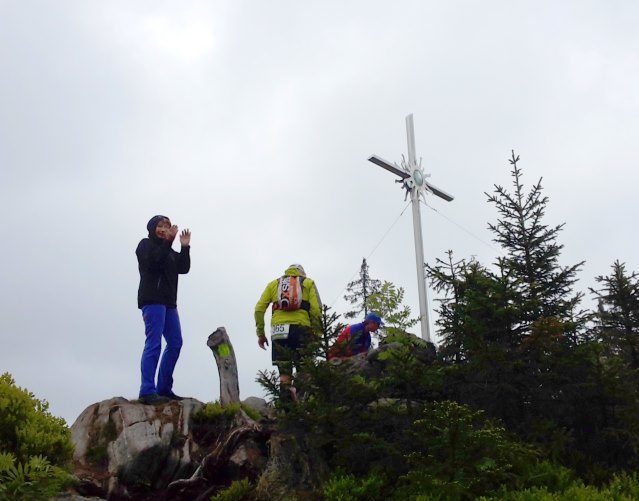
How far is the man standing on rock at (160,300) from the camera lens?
1121cm

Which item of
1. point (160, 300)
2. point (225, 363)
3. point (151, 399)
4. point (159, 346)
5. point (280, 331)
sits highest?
point (160, 300)

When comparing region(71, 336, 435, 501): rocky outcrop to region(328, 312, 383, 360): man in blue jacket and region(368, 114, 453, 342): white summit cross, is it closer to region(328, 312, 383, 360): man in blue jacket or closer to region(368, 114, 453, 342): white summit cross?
region(328, 312, 383, 360): man in blue jacket

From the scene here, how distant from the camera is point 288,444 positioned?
8797mm

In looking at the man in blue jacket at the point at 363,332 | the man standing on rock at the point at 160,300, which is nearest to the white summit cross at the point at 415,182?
the man in blue jacket at the point at 363,332

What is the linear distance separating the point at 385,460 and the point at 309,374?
1.51 m

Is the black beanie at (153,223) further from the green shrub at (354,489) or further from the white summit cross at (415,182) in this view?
the white summit cross at (415,182)

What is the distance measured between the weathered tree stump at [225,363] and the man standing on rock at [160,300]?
2.29 feet

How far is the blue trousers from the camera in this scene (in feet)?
36.7

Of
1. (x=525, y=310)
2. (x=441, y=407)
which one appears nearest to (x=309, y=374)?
(x=441, y=407)

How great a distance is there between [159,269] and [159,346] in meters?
1.36

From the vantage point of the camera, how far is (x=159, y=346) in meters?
11.2

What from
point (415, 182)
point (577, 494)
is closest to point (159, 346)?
point (577, 494)

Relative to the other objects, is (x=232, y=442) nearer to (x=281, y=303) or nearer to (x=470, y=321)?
(x=281, y=303)

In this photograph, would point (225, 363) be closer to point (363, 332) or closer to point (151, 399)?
point (151, 399)
